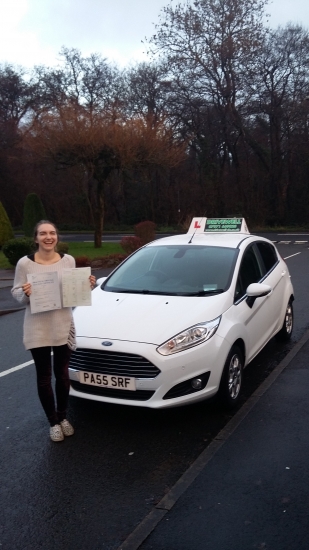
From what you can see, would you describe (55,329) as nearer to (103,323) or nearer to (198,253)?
(103,323)

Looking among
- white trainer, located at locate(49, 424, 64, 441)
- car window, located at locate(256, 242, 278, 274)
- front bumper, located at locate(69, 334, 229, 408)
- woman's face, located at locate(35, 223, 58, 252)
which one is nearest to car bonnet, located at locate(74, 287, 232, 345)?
front bumper, located at locate(69, 334, 229, 408)

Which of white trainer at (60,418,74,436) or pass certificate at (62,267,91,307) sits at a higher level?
pass certificate at (62,267,91,307)

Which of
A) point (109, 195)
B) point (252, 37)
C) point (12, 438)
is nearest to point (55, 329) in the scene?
point (12, 438)

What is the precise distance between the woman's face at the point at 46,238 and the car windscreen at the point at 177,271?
5.27 ft

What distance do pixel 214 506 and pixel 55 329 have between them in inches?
70.5

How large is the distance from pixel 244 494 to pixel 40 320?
1974 mm

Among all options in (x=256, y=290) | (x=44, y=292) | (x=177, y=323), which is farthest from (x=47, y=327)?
(x=256, y=290)

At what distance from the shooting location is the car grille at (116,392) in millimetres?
4887

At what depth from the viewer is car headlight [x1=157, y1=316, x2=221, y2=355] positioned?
194 inches

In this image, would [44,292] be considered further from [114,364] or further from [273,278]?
[273,278]

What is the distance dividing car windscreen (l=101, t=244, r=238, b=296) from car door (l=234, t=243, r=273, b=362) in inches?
7.1

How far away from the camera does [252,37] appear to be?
36.0 metres

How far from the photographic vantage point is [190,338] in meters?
5.06

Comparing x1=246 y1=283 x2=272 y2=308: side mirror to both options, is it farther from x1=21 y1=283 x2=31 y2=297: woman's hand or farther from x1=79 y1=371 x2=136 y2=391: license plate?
x1=21 y1=283 x2=31 y2=297: woman's hand
